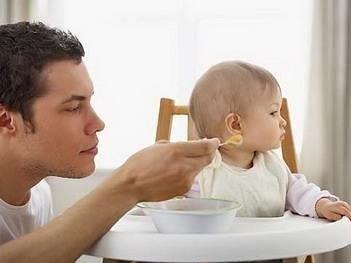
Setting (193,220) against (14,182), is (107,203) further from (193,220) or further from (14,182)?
(14,182)

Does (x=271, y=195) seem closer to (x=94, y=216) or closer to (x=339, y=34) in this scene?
(x=94, y=216)

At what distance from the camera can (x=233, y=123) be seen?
1.46m

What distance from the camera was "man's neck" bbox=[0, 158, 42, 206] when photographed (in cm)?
131

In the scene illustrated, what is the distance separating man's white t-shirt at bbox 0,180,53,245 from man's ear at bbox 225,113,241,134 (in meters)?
0.50

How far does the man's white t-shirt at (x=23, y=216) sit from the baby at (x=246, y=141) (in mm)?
368

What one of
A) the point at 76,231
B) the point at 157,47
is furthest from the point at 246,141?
the point at 157,47

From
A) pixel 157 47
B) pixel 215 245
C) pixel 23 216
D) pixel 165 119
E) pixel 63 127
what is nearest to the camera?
pixel 215 245

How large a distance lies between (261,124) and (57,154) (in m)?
0.49

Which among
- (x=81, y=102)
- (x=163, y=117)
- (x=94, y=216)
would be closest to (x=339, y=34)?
(x=163, y=117)

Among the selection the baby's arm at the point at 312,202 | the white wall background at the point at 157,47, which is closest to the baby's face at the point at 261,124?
the baby's arm at the point at 312,202

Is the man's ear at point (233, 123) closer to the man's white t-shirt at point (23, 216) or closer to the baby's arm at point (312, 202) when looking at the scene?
the baby's arm at point (312, 202)

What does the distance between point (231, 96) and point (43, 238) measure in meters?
0.59

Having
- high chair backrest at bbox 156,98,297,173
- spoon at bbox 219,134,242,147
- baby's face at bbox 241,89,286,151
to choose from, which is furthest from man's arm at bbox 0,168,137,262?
high chair backrest at bbox 156,98,297,173

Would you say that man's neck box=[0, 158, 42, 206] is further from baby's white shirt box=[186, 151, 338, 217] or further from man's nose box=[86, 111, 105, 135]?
baby's white shirt box=[186, 151, 338, 217]
